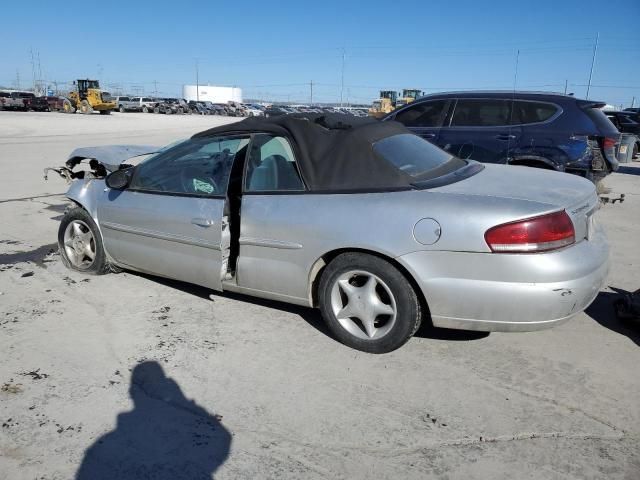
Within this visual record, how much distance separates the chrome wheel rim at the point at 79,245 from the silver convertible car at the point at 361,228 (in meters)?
0.31

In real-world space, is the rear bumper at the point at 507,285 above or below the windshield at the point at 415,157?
below

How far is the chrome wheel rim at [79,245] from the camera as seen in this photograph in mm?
4621

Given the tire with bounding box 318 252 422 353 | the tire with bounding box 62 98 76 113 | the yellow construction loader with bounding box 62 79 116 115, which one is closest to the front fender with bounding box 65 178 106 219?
the tire with bounding box 318 252 422 353

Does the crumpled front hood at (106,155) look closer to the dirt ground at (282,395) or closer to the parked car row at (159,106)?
the dirt ground at (282,395)

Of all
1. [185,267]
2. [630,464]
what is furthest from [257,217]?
[630,464]

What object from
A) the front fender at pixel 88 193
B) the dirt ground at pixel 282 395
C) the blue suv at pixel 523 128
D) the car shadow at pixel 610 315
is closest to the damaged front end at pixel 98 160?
the front fender at pixel 88 193

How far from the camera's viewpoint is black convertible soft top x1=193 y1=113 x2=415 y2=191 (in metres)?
3.24

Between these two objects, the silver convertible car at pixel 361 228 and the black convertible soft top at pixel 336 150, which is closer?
the silver convertible car at pixel 361 228

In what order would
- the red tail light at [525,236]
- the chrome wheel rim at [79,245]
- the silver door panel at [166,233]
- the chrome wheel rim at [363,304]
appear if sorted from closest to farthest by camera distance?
the red tail light at [525,236], the chrome wheel rim at [363,304], the silver door panel at [166,233], the chrome wheel rim at [79,245]

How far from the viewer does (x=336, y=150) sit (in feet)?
11.2

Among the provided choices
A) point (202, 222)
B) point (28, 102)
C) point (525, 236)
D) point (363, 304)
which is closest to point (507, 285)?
point (525, 236)

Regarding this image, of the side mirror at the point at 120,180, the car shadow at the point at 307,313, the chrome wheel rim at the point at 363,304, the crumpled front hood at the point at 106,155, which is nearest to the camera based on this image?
the chrome wheel rim at the point at 363,304

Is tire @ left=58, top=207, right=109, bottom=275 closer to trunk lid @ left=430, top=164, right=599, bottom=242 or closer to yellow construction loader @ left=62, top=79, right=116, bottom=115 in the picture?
trunk lid @ left=430, top=164, right=599, bottom=242

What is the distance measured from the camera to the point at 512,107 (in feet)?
23.2
